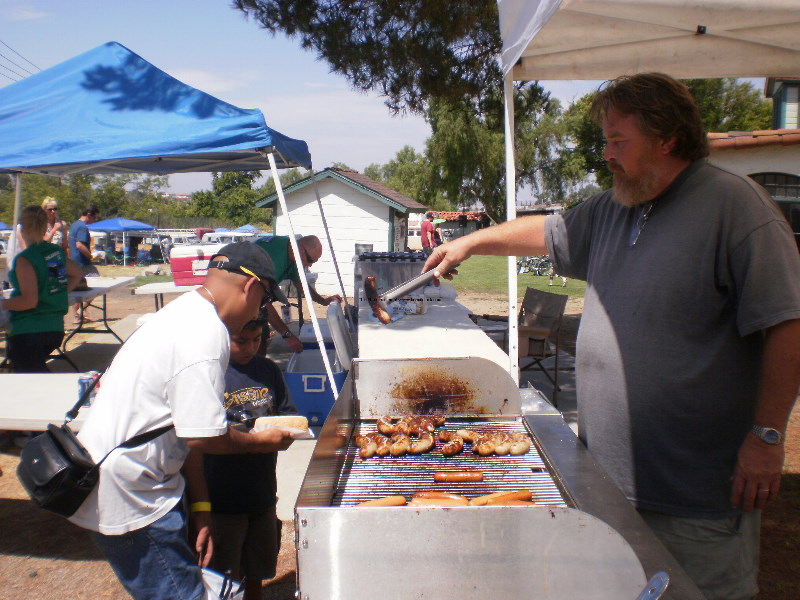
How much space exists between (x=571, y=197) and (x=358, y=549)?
43.5 m

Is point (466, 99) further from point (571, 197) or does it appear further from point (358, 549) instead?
point (571, 197)

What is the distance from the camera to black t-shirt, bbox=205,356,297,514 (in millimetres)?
2494

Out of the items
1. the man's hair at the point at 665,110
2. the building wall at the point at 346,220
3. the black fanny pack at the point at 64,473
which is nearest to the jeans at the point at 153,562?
the black fanny pack at the point at 64,473

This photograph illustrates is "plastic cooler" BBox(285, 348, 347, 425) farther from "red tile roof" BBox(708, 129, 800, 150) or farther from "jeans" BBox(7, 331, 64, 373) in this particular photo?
"red tile roof" BBox(708, 129, 800, 150)

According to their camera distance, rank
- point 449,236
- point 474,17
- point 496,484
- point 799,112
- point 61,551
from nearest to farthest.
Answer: point 496,484
point 61,551
point 474,17
point 799,112
point 449,236

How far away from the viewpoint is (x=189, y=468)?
2178 millimetres

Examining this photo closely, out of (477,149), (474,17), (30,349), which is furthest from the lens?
(477,149)

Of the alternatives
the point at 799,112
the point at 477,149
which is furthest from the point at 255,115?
the point at 477,149

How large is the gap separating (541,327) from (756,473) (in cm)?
497

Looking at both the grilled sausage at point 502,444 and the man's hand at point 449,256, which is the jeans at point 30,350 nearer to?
the man's hand at point 449,256

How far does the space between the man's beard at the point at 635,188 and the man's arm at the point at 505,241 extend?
1.38 ft

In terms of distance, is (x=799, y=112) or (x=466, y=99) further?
(x=799, y=112)

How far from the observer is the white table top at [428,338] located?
413 cm

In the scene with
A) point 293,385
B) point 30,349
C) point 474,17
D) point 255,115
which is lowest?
point 293,385
